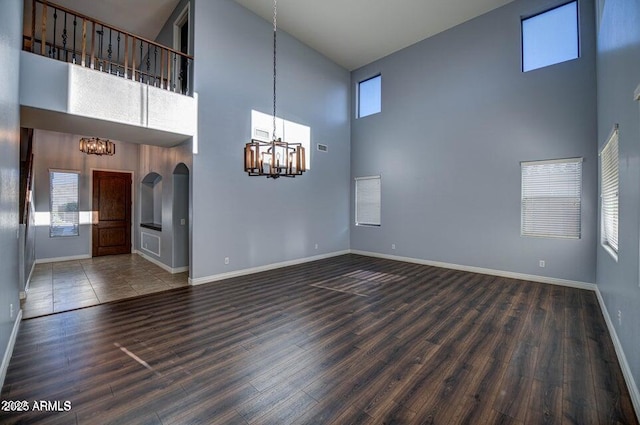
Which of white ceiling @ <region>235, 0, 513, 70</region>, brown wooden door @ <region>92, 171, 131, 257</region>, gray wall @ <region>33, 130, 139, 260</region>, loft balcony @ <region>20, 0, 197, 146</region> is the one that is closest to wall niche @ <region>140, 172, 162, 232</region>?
brown wooden door @ <region>92, 171, 131, 257</region>

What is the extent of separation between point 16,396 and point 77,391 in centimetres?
41

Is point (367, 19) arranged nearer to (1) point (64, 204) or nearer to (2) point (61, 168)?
(2) point (61, 168)

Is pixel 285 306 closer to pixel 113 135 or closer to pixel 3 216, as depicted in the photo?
pixel 3 216

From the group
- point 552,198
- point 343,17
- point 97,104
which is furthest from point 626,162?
point 97,104

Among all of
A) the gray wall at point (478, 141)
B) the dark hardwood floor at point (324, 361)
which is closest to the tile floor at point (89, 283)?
the dark hardwood floor at point (324, 361)

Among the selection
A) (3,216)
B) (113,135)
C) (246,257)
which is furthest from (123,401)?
(113,135)

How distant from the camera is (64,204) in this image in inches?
283

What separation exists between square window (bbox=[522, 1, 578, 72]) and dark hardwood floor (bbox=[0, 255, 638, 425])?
13.7 feet

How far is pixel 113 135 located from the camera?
488cm

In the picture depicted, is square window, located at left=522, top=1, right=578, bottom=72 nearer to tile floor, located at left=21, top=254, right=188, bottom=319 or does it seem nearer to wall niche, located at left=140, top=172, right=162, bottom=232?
tile floor, located at left=21, top=254, right=188, bottom=319

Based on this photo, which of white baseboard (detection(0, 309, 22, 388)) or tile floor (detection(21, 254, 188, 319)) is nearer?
white baseboard (detection(0, 309, 22, 388))

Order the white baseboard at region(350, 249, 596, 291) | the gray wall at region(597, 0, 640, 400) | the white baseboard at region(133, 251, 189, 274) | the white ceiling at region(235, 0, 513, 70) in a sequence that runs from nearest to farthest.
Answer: the gray wall at region(597, 0, 640, 400) → the white baseboard at region(350, 249, 596, 291) → the white ceiling at region(235, 0, 513, 70) → the white baseboard at region(133, 251, 189, 274)

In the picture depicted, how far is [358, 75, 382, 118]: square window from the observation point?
7703 mm

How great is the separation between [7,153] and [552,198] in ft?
24.6
